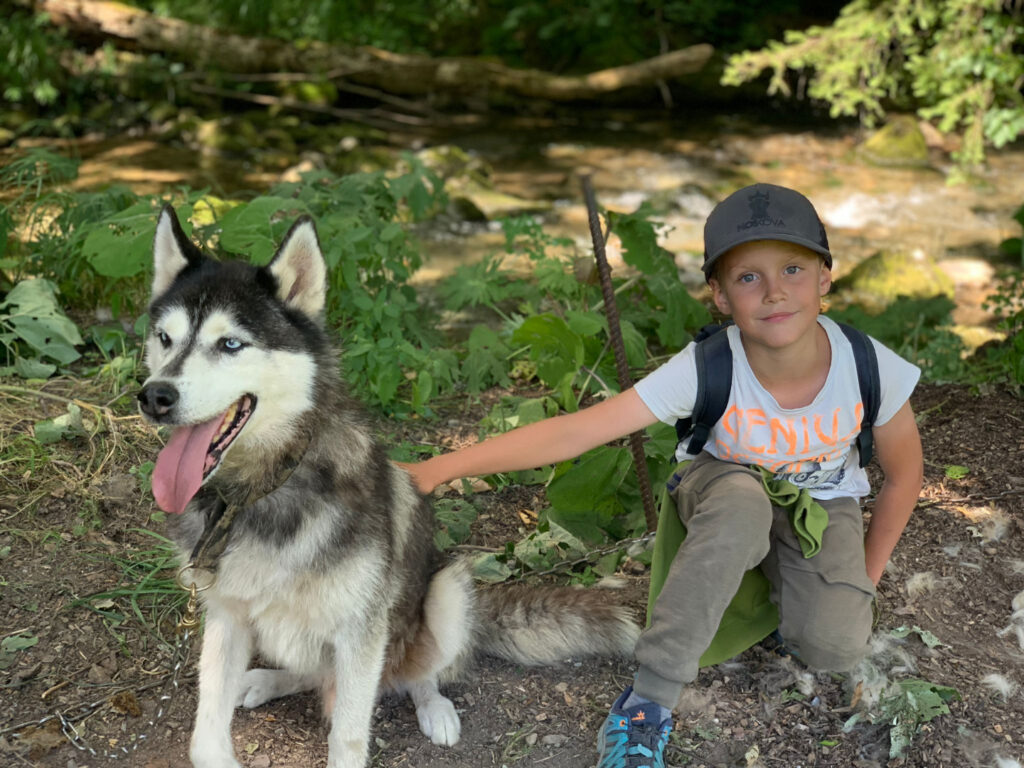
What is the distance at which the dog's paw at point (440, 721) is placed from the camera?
290 centimetres

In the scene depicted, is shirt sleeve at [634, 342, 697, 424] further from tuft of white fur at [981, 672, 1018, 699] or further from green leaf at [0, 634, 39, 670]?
green leaf at [0, 634, 39, 670]

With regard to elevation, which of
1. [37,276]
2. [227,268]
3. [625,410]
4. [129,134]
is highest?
[227,268]

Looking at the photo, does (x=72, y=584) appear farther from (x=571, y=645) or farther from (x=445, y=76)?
(x=445, y=76)

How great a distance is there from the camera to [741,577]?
273 centimetres

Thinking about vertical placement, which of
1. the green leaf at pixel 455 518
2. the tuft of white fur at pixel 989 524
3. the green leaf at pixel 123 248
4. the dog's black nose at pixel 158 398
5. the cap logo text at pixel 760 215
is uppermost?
the cap logo text at pixel 760 215

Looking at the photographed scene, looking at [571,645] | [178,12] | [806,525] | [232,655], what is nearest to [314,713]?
[232,655]

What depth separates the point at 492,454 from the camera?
292 cm

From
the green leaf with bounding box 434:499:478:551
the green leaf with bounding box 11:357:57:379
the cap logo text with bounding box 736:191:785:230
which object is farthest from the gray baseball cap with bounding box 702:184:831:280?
the green leaf with bounding box 11:357:57:379

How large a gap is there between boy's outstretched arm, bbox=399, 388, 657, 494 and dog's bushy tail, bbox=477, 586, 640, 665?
1.66 ft

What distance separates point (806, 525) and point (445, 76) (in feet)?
30.7

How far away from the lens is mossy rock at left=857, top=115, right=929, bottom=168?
10758 millimetres

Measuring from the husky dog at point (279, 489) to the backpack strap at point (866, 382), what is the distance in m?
1.44

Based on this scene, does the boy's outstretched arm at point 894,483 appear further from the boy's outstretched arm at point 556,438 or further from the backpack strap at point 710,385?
the boy's outstretched arm at point 556,438

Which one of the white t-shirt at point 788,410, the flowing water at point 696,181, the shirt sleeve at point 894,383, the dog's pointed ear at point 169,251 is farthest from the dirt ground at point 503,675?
the flowing water at point 696,181
